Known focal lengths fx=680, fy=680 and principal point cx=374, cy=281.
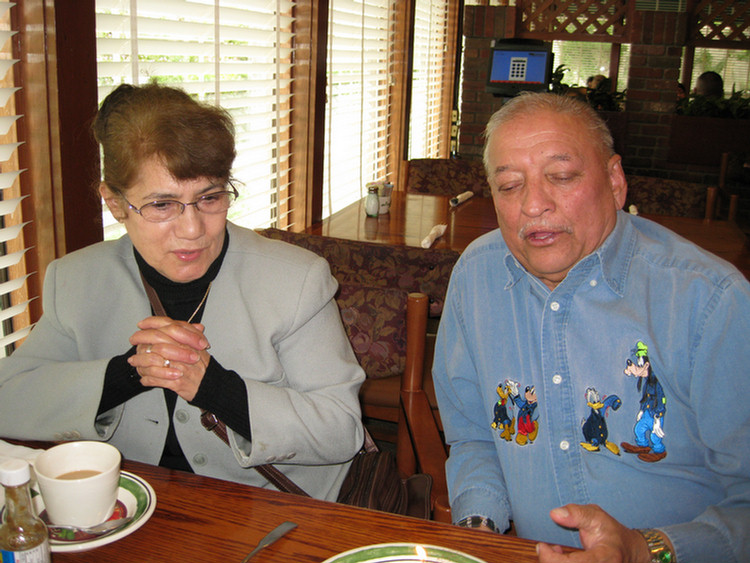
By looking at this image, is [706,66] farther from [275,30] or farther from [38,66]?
[38,66]

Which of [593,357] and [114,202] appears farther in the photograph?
[114,202]

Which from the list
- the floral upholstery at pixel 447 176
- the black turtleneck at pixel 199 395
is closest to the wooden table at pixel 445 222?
the floral upholstery at pixel 447 176

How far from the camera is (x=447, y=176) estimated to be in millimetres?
4598

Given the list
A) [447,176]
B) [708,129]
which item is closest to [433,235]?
[447,176]

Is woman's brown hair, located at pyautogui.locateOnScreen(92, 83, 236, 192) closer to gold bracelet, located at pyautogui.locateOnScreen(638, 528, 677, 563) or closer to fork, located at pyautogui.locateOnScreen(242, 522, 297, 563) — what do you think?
fork, located at pyautogui.locateOnScreen(242, 522, 297, 563)

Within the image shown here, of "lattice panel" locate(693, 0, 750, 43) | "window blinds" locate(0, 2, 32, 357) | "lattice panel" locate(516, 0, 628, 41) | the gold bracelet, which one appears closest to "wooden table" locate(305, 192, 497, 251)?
"window blinds" locate(0, 2, 32, 357)

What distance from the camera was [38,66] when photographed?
1702 millimetres

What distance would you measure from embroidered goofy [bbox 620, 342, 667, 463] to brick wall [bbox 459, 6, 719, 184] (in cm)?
494

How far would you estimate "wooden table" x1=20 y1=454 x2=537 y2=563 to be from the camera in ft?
3.08

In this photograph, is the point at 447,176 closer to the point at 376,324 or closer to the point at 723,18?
the point at 376,324

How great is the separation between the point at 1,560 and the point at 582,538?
76cm

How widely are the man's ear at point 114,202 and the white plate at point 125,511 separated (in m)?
0.55

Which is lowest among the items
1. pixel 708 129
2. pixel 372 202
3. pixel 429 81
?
pixel 372 202

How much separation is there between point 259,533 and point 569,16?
6605 millimetres
